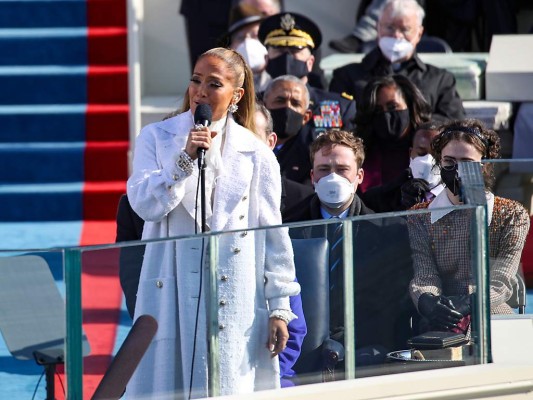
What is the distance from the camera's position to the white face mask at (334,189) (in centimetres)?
536

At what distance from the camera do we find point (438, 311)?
13.8 feet

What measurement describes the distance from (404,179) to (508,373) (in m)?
2.09

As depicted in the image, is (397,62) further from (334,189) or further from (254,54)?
(334,189)

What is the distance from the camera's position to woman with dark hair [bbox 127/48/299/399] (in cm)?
388

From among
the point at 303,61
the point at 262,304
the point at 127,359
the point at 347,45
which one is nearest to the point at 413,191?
the point at 262,304

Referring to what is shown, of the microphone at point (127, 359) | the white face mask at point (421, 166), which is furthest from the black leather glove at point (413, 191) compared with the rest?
the microphone at point (127, 359)

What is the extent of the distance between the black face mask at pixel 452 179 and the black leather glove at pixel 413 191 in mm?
1095

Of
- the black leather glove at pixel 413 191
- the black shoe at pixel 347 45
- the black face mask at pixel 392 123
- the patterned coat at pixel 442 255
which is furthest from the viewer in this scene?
the black shoe at pixel 347 45

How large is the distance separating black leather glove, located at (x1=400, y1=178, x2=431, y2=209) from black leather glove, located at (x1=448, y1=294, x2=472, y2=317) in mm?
1492

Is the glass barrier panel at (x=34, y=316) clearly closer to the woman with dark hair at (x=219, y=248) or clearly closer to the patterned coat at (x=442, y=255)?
the woman with dark hair at (x=219, y=248)

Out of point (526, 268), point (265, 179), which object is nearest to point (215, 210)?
point (265, 179)

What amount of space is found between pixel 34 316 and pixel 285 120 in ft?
10.8

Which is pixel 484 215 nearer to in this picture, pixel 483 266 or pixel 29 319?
pixel 483 266

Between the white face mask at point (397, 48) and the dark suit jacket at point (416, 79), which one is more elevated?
the white face mask at point (397, 48)
